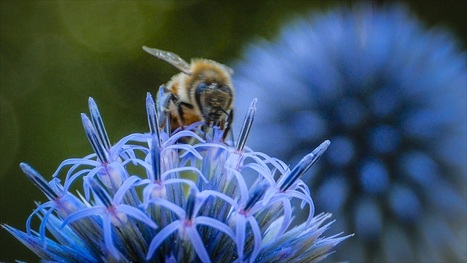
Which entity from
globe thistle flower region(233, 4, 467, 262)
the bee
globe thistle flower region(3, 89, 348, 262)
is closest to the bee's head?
the bee

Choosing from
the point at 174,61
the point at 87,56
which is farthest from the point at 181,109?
the point at 87,56

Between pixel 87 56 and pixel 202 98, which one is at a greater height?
pixel 87 56

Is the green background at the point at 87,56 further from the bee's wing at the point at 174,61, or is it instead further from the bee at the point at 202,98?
the bee at the point at 202,98

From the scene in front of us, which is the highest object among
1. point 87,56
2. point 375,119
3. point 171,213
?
point 87,56

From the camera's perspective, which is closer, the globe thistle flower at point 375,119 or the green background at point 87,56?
the globe thistle flower at point 375,119

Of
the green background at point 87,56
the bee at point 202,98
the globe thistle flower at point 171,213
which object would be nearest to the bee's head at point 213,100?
the bee at point 202,98

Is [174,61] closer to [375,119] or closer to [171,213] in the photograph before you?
[171,213]

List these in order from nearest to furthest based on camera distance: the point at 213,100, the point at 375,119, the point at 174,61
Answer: the point at 213,100, the point at 174,61, the point at 375,119
